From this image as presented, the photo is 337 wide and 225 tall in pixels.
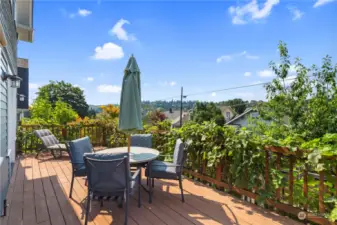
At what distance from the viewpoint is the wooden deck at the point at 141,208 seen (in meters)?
2.62

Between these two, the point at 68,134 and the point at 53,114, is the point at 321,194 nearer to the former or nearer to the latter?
the point at 68,134

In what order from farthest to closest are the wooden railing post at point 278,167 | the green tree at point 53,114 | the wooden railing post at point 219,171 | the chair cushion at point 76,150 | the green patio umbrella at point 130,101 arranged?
1. the green tree at point 53,114
2. the wooden railing post at point 219,171
3. the green patio umbrella at point 130,101
4. the chair cushion at point 76,150
5. the wooden railing post at point 278,167

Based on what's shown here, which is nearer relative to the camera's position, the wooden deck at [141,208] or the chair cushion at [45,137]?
the wooden deck at [141,208]

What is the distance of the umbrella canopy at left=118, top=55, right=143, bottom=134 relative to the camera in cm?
349

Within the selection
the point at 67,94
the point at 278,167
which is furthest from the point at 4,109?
the point at 67,94

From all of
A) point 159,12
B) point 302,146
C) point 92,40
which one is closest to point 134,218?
point 302,146

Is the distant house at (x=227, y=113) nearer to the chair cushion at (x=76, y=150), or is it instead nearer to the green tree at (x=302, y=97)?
the green tree at (x=302, y=97)

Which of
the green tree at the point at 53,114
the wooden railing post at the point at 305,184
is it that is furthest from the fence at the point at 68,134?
the wooden railing post at the point at 305,184

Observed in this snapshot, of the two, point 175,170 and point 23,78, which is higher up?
point 23,78

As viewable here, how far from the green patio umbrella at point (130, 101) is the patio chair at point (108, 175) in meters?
1.02

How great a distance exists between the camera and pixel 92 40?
9.57m

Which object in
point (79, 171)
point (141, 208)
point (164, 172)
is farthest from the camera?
point (79, 171)

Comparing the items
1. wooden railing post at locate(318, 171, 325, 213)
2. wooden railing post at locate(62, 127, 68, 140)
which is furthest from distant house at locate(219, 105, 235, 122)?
wooden railing post at locate(318, 171, 325, 213)

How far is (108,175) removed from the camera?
97.2 inches
